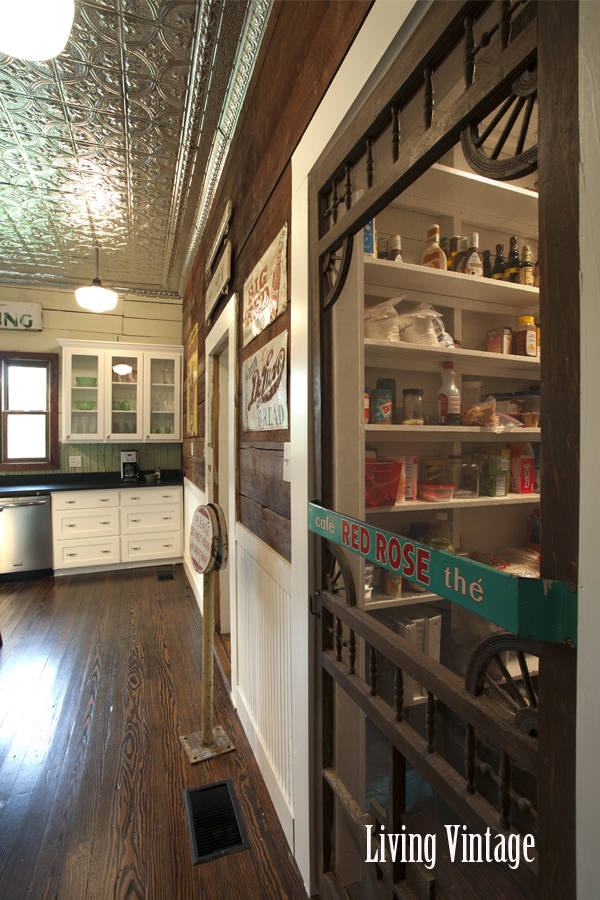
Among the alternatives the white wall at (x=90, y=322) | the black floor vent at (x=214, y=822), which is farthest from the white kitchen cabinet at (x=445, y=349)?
the white wall at (x=90, y=322)

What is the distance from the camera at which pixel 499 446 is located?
65 cm

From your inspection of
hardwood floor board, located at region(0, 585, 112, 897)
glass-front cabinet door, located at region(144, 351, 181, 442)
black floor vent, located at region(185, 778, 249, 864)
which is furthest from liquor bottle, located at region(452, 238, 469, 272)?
glass-front cabinet door, located at region(144, 351, 181, 442)

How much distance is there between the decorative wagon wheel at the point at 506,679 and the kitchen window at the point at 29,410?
551 cm

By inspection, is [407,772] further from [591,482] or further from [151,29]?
[151,29]

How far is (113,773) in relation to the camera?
1.87 meters

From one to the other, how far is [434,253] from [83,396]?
505 centimetres

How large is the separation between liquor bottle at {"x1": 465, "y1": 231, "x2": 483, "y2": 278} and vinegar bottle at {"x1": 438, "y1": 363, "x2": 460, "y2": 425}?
152mm

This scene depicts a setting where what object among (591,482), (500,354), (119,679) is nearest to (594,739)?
(591,482)

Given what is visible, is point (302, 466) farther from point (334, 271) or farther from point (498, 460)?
point (498, 460)

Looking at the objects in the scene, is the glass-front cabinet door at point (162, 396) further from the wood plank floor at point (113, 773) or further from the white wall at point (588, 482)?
the white wall at point (588, 482)

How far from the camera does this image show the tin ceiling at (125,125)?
188cm

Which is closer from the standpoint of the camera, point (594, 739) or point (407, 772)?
point (594, 739)

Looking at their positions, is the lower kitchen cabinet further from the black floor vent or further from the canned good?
the canned good

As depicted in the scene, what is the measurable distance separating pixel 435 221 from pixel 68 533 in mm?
4946
